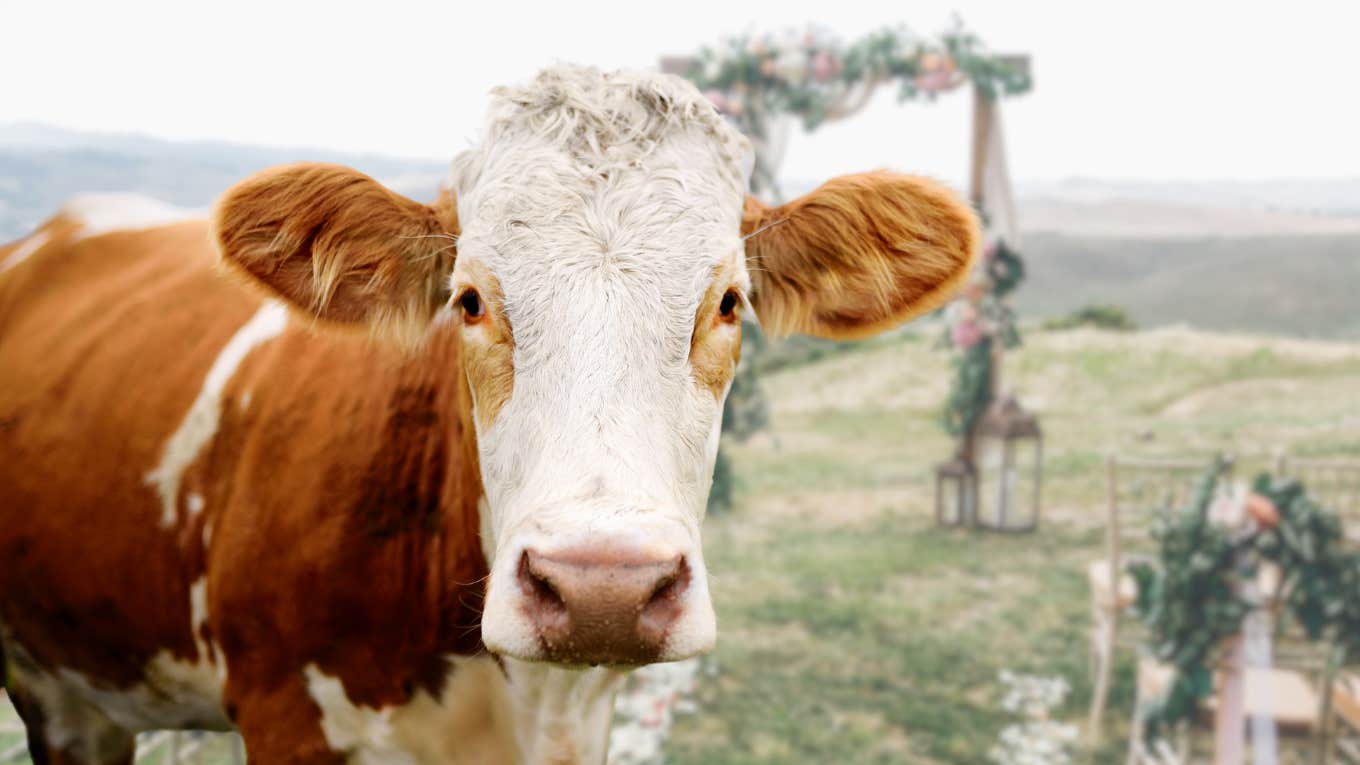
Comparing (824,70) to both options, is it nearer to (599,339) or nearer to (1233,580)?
(1233,580)

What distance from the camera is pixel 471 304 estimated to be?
1259mm

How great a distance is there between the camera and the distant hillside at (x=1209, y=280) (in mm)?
4383

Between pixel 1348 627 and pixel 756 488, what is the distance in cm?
264

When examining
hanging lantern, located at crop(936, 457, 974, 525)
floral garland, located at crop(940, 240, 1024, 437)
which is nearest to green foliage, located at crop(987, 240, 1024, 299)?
floral garland, located at crop(940, 240, 1024, 437)

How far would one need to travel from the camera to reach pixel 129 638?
1704 millimetres

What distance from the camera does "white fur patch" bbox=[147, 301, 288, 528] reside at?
1.64 m

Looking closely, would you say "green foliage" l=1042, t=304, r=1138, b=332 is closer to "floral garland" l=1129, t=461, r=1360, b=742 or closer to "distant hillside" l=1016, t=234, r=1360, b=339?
"distant hillside" l=1016, t=234, r=1360, b=339

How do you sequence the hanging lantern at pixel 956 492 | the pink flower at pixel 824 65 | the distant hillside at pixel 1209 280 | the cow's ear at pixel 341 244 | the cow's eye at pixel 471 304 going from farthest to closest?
the hanging lantern at pixel 956 492, the pink flower at pixel 824 65, the distant hillside at pixel 1209 280, the cow's ear at pixel 341 244, the cow's eye at pixel 471 304

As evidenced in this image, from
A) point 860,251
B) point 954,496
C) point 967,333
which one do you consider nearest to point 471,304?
point 860,251

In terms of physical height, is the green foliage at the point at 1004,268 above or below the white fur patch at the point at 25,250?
below

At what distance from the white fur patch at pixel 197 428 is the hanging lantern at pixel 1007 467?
3.94m

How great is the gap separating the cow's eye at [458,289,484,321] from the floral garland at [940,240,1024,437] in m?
3.91

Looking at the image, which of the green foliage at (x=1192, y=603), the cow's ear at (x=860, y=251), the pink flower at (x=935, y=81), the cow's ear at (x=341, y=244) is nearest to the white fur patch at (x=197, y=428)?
the cow's ear at (x=341, y=244)

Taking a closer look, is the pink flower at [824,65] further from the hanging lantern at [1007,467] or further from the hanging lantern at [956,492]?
the hanging lantern at [956,492]
